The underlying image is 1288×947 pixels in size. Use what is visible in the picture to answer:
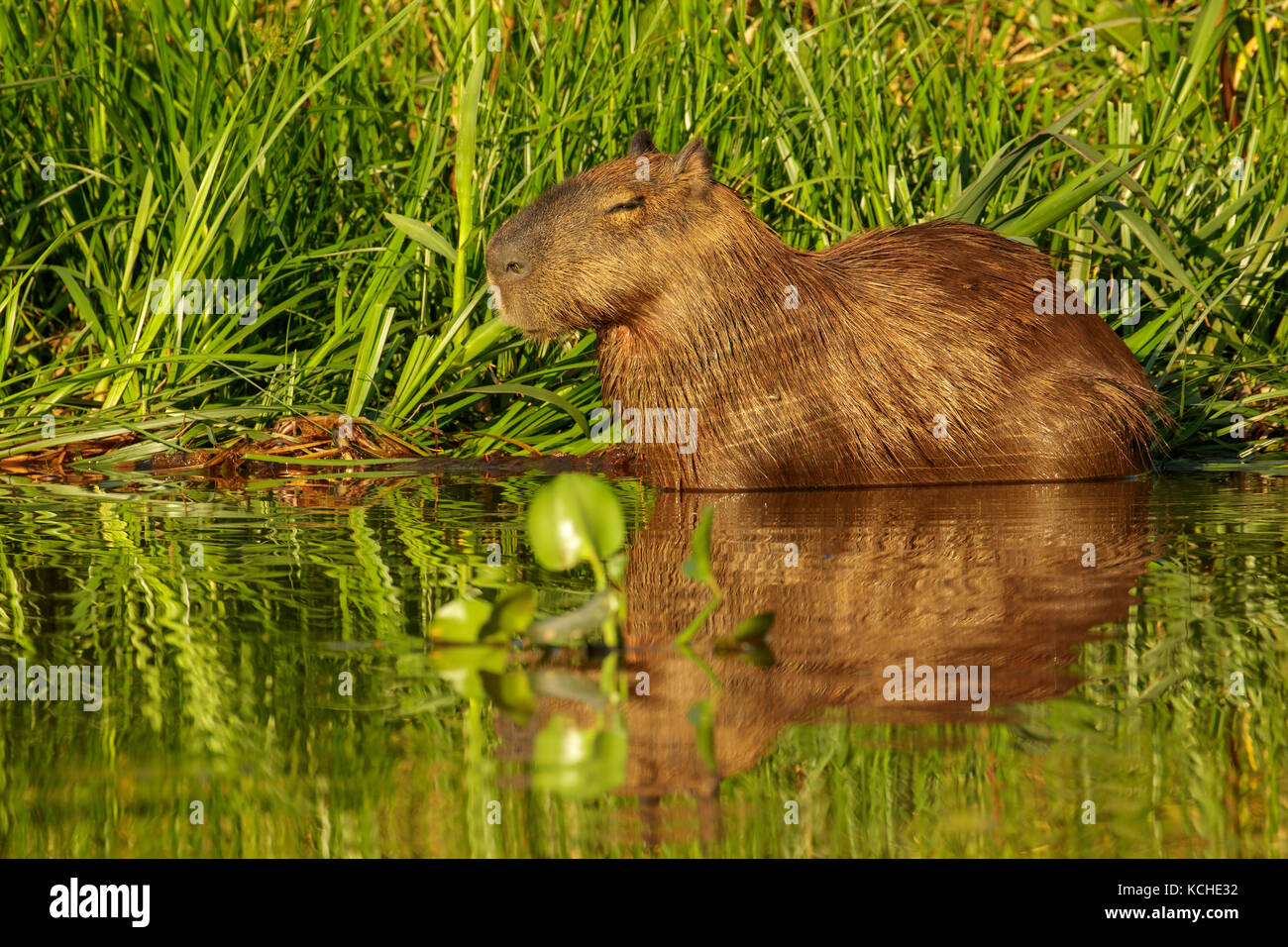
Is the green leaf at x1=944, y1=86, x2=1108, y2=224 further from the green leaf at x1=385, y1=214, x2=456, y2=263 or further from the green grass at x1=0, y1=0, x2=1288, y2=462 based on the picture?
the green leaf at x1=385, y1=214, x2=456, y2=263

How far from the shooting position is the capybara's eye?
4.03 metres

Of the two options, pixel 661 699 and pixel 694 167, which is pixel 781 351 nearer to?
pixel 694 167

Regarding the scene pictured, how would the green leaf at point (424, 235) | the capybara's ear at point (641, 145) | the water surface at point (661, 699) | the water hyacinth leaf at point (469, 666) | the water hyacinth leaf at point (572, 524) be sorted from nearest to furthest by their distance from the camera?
the water surface at point (661, 699) < the water hyacinth leaf at point (469, 666) < the water hyacinth leaf at point (572, 524) < the capybara's ear at point (641, 145) < the green leaf at point (424, 235)

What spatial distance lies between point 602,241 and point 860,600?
1.70 metres

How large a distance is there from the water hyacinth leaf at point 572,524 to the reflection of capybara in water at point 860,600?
0.16 meters

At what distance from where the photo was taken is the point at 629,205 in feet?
13.2

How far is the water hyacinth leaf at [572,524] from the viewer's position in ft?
8.02

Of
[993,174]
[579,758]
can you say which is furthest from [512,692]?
[993,174]

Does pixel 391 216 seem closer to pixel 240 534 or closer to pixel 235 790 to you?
pixel 240 534

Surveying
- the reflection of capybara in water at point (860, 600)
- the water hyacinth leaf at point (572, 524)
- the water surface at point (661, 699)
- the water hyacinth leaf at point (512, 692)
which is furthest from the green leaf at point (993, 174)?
the water hyacinth leaf at point (512, 692)

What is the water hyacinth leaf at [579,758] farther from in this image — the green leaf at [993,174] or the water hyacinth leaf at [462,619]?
the green leaf at [993,174]

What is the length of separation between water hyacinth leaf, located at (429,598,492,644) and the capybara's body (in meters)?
1.87

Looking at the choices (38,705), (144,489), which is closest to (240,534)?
(144,489)

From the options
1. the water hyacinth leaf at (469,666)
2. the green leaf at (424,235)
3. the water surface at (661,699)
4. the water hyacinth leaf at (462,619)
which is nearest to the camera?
the water surface at (661,699)
